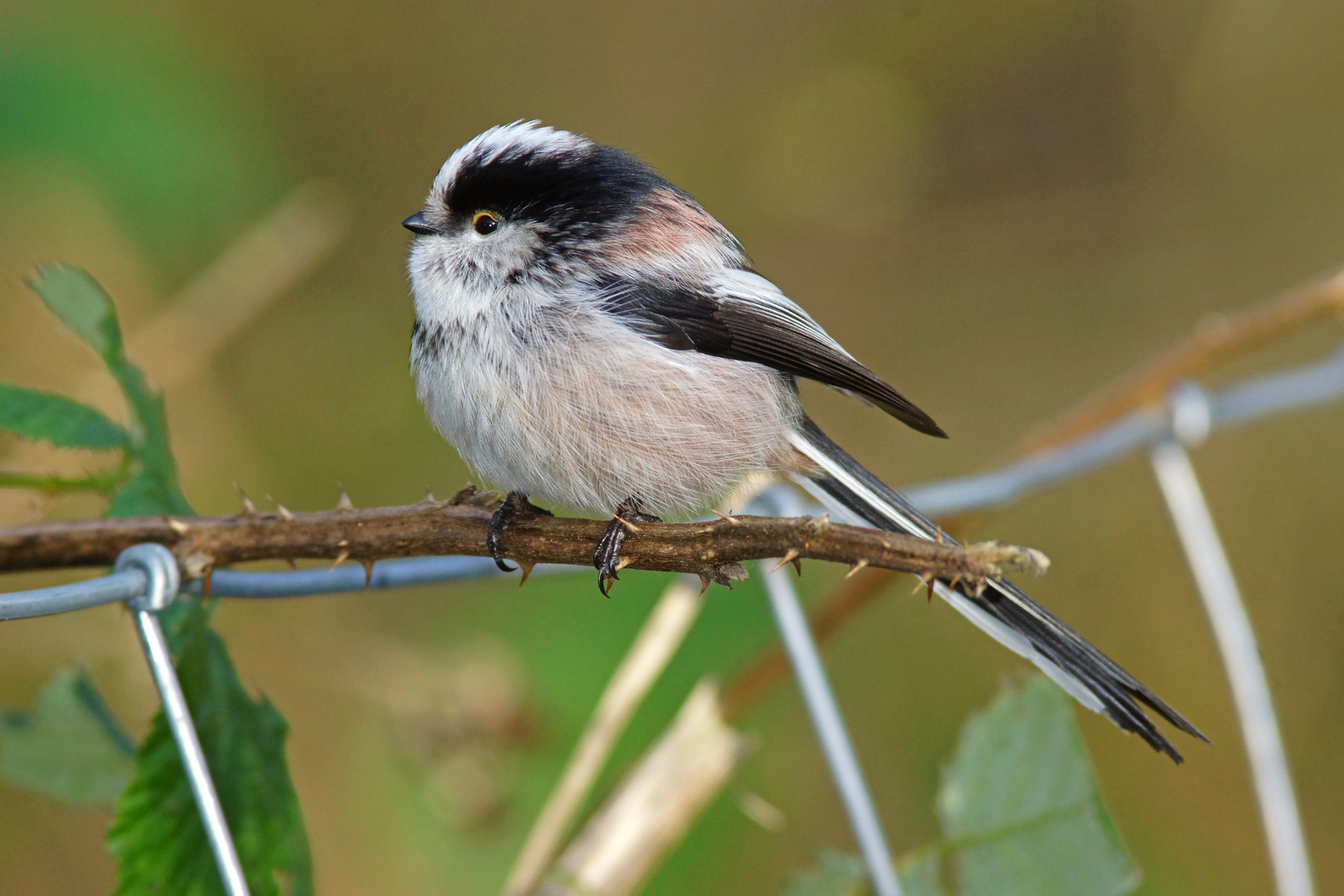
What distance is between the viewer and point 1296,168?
13.1 feet

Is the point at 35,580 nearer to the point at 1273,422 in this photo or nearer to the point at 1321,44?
the point at 1273,422

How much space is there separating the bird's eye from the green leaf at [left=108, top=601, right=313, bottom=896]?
864 millimetres

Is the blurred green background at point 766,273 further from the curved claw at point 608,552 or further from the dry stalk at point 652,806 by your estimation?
the curved claw at point 608,552

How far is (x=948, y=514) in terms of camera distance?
192 cm

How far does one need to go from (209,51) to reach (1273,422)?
145 inches

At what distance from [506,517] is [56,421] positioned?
1.83ft

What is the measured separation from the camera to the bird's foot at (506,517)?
4.13ft

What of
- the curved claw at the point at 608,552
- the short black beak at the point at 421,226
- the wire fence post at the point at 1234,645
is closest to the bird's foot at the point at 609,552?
the curved claw at the point at 608,552

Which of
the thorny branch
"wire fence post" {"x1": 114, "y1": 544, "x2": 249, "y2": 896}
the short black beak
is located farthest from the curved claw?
the short black beak

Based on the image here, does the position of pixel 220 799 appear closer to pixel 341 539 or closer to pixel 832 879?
pixel 341 539

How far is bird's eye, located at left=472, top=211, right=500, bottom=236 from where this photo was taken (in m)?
1.87

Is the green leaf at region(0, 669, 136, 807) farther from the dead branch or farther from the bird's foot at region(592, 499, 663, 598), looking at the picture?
the dead branch

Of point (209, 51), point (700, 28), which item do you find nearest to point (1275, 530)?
point (700, 28)

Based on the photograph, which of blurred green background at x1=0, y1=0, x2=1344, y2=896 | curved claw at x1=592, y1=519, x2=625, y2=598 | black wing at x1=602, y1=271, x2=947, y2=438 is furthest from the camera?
blurred green background at x1=0, y1=0, x2=1344, y2=896
